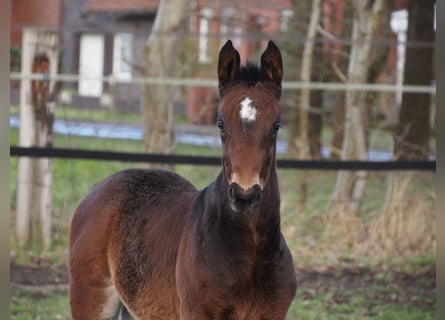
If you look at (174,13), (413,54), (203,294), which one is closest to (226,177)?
(203,294)

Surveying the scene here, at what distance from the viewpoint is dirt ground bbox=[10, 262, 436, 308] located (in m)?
6.84

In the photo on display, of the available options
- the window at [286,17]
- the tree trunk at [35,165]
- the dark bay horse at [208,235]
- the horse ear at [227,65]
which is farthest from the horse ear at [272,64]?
the window at [286,17]

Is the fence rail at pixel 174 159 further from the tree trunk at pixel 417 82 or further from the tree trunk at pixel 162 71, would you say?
the tree trunk at pixel 417 82

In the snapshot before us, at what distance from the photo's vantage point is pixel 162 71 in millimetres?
9289

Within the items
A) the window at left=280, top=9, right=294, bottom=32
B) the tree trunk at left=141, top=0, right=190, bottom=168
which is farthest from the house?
the window at left=280, top=9, right=294, bottom=32

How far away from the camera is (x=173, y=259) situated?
11.6 feet

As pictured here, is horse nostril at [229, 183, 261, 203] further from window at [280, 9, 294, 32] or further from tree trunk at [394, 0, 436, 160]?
window at [280, 9, 294, 32]

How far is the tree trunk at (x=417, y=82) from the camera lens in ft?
31.7

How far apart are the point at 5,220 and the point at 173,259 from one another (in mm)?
2397

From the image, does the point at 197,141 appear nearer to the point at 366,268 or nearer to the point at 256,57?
the point at 256,57

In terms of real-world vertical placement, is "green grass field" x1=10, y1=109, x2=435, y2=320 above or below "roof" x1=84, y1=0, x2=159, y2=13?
below

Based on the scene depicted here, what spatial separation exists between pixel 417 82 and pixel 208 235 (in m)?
7.73

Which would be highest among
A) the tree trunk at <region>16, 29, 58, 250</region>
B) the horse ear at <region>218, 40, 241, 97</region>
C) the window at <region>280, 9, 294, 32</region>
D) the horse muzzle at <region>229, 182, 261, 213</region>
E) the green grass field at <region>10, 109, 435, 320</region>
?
the window at <region>280, 9, 294, 32</region>

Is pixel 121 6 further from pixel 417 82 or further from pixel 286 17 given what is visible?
pixel 417 82
